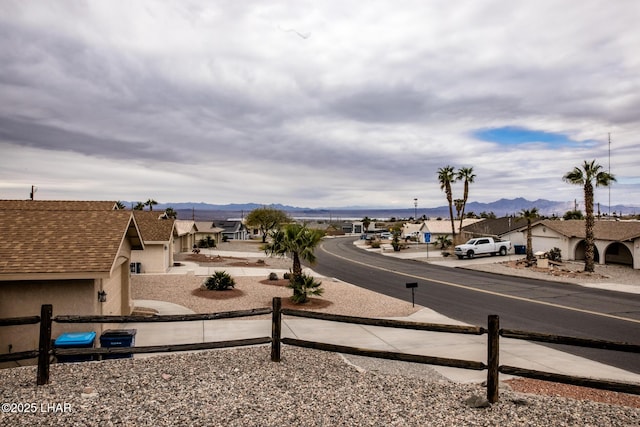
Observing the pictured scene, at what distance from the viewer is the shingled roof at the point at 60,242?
38.6ft

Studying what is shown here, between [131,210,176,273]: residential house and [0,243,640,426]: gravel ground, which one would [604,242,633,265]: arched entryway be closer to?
[0,243,640,426]: gravel ground

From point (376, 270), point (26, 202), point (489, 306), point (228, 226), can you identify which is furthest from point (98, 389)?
point (228, 226)

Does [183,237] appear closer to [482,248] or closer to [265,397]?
[482,248]

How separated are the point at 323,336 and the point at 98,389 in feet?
27.3

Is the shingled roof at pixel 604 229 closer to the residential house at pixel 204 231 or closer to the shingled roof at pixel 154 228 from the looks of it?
the shingled roof at pixel 154 228

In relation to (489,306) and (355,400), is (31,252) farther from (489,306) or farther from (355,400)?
(489,306)

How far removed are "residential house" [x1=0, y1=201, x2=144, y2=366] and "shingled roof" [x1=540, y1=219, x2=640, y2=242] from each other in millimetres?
40603

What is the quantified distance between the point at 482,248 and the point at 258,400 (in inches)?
1873

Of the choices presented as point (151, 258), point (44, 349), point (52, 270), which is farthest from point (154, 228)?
point (44, 349)

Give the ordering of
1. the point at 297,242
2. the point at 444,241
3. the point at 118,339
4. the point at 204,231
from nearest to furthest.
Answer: the point at 118,339 → the point at 297,242 → the point at 444,241 → the point at 204,231

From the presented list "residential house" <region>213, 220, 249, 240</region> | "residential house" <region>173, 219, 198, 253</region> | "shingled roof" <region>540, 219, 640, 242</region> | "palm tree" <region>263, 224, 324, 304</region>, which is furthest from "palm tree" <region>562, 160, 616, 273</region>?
"residential house" <region>213, 220, 249, 240</region>

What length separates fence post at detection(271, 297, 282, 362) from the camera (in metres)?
9.03

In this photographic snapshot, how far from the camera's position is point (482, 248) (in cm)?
5062

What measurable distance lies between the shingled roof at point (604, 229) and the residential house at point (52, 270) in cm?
4060
